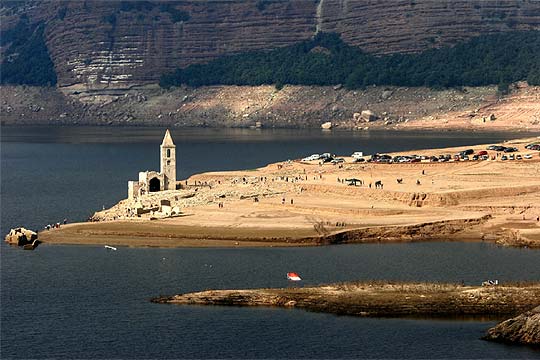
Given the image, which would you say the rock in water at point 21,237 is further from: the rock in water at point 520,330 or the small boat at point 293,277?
the rock in water at point 520,330

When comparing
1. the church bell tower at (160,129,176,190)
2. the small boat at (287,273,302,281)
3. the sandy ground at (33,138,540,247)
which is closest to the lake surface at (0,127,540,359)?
the small boat at (287,273,302,281)

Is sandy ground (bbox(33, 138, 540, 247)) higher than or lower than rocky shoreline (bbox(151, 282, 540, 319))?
higher

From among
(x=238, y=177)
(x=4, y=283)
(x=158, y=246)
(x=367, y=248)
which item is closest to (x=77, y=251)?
(x=158, y=246)

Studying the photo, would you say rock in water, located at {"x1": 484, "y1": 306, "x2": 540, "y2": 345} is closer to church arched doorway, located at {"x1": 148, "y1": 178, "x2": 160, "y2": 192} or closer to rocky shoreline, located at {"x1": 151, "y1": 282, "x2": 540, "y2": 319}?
rocky shoreline, located at {"x1": 151, "y1": 282, "x2": 540, "y2": 319}

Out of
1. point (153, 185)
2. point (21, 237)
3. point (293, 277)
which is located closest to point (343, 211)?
point (153, 185)

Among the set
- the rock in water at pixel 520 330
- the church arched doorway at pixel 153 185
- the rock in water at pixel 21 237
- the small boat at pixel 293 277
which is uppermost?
the church arched doorway at pixel 153 185

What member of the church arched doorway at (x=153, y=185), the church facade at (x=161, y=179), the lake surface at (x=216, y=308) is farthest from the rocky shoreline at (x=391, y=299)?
the church arched doorway at (x=153, y=185)
